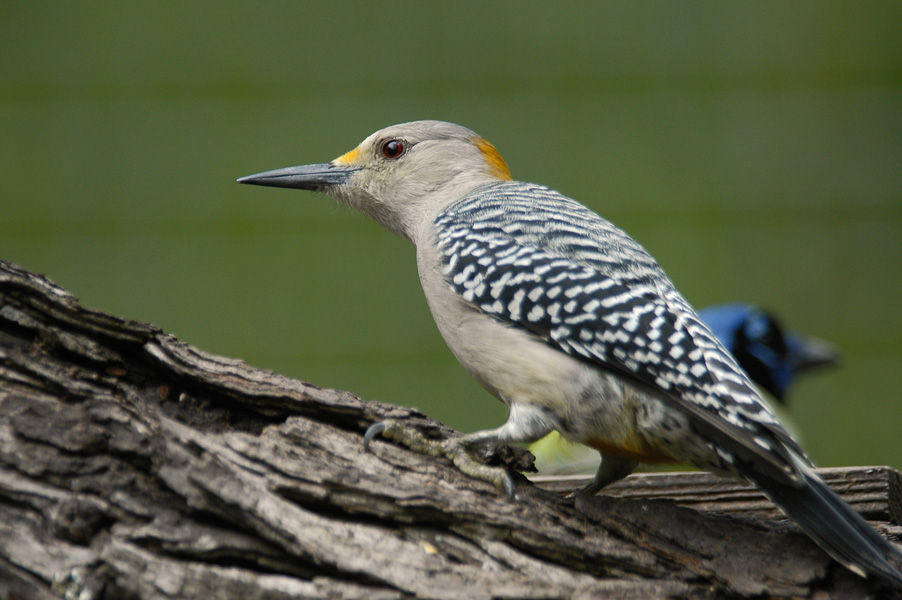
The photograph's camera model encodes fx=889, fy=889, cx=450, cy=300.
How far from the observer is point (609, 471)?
3070 millimetres

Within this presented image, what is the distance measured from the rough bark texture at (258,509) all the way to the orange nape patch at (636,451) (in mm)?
219

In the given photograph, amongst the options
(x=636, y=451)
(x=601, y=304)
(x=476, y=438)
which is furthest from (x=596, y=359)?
(x=476, y=438)

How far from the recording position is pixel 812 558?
2445 millimetres

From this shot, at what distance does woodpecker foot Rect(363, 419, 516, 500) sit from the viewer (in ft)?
8.39

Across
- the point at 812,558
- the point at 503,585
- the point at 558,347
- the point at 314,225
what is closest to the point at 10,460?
the point at 503,585

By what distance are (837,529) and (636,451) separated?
637mm

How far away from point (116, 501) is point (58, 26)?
5610 mm

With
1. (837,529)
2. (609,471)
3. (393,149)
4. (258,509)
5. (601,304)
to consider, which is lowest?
(609,471)

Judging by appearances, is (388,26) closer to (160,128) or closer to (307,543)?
(160,128)

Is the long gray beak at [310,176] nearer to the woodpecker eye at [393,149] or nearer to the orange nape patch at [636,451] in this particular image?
the woodpecker eye at [393,149]

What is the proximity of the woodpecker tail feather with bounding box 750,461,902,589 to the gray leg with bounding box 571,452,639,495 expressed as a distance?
644 millimetres

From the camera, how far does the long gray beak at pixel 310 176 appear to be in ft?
12.4

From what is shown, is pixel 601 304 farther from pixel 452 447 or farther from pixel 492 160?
pixel 492 160

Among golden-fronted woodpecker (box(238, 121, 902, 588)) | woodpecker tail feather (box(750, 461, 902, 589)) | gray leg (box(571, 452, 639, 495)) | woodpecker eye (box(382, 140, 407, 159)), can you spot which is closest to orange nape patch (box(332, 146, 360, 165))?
woodpecker eye (box(382, 140, 407, 159))
